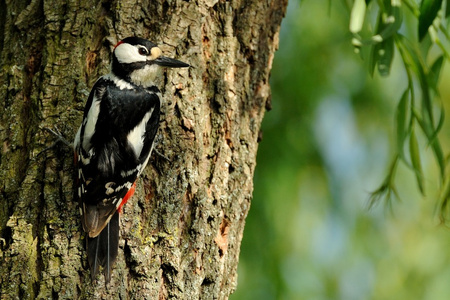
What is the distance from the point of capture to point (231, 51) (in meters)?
2.74

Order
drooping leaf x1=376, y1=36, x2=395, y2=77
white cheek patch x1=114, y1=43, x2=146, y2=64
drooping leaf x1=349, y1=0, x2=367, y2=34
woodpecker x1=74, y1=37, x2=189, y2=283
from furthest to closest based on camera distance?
drooping leaf x1=376, y1=36, x2=395, y2=77, white cheek patch x1=114, y1=43, x2=146, y2=64, drooping leaf x1=349, y1=0, x2=367, y2=34, woodpecker x1=74, y1=37, x2=189, y2=283

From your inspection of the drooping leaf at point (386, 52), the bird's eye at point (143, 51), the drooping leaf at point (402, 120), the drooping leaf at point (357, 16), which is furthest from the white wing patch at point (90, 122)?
the drooping leaf at point (402, 120)

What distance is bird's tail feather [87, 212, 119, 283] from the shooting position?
2.24 metres

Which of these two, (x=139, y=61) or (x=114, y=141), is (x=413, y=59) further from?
(x=114, y=141)

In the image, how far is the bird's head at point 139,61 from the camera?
262cm

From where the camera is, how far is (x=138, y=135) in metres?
2.69

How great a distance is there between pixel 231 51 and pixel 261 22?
0.25 metres

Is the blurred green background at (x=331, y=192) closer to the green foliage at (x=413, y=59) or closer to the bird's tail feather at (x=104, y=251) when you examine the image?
the green foliage at (x=413, y=59)

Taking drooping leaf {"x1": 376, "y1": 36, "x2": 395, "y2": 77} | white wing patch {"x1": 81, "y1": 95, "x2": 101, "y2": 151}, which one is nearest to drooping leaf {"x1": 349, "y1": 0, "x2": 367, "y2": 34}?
drooping leaf {"x1": 376, "y1": 36, "x2": 395, "y2": 77}

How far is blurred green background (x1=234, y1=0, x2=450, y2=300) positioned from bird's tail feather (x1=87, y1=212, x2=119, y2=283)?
66.8 inches

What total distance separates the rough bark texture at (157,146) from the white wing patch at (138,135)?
9cm

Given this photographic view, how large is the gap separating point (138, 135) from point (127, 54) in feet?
1.23

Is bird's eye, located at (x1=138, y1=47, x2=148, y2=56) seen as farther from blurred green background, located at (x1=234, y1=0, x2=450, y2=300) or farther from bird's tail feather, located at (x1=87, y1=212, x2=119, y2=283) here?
blurred green background, located at (x1=234, y1=0, x2=450, y2=300)

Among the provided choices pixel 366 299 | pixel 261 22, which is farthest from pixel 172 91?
pixel 366 299
